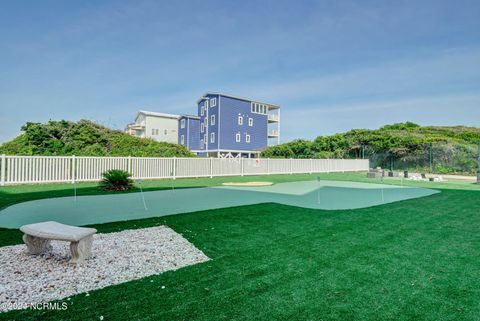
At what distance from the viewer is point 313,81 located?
70.0ft

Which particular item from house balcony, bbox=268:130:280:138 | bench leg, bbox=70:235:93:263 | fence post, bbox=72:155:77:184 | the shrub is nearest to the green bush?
fence post, bbox=72:155:77:184

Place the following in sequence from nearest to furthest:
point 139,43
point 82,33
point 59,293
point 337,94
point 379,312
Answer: point 379,312 < point 59,293 < point 82,33 < point 139,43 < point 337,94

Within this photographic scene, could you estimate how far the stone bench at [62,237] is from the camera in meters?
3.14

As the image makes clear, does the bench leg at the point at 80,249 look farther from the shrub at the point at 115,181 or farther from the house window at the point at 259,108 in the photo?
the house window at the point at 259,108

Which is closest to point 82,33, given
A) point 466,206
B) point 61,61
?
point 61,61

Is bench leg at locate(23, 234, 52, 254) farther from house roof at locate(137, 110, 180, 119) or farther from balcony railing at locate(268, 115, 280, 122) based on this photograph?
house roof at locate(137, 110, 180, 119)

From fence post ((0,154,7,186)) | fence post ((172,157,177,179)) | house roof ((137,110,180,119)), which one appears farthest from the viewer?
house roof ((137,110,180,119))

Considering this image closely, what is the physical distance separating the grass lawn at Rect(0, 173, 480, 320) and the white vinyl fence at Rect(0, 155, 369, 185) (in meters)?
9.00

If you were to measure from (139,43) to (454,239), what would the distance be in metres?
15.2

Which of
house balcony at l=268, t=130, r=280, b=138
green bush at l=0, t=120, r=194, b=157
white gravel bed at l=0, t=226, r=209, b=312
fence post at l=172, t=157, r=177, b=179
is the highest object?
house balcony at l=268, t=130, r=280, b=138

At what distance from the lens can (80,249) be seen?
3.27 m

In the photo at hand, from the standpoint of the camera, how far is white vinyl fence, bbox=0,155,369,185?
11.6 metres

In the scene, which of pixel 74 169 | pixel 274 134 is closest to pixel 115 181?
pixel 74 169

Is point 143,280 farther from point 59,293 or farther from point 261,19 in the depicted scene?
point 261,19
